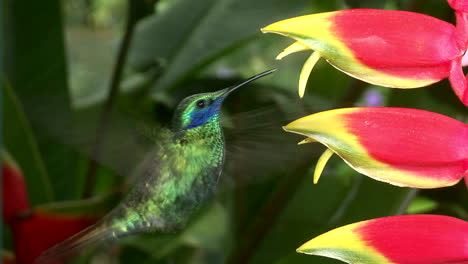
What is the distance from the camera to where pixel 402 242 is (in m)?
0.26

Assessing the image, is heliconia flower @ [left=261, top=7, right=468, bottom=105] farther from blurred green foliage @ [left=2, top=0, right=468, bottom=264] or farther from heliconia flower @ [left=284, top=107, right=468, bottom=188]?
blurred green foliage @ [left=2, top=0, right=468, bottom=264]

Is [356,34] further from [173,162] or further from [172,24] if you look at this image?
[172,24]

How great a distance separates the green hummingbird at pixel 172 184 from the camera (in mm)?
342

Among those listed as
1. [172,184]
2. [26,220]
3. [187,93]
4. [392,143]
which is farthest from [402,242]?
[26,220]

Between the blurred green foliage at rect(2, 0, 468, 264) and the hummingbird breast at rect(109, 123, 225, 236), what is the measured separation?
5 centimetres

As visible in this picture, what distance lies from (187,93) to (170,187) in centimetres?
14

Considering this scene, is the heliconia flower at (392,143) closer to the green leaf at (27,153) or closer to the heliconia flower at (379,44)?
the heliconia flower at (379,44)

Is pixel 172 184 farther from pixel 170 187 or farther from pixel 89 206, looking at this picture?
pixel 89 206

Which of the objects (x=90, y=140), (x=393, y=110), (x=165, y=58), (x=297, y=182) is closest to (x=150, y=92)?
(x=165, y=58)

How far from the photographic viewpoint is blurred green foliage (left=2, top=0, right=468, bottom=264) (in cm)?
55

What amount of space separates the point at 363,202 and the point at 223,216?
0.39 m

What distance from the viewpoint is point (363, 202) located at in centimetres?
52

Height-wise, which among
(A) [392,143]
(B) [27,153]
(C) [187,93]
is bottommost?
(B) [27,153]

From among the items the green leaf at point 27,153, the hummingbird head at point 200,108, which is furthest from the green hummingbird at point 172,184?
the green leaf at point 27,153
